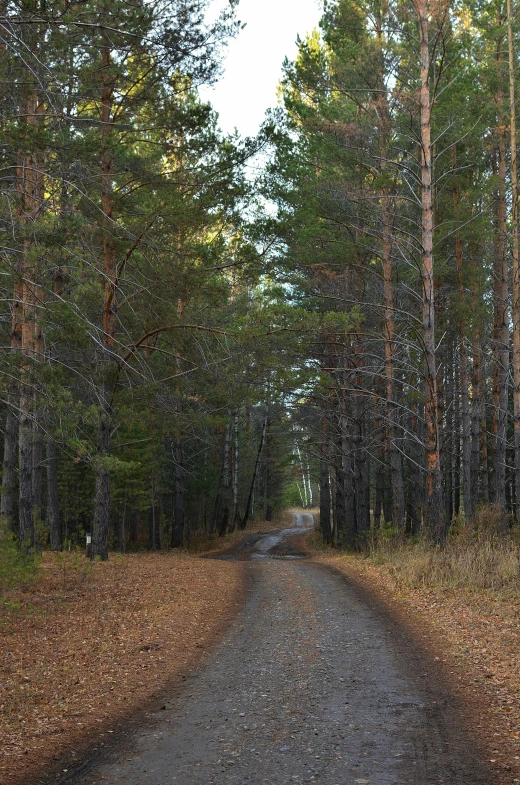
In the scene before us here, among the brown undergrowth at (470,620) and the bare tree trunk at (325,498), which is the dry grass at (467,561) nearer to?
the brown undergrowth at (470,620)

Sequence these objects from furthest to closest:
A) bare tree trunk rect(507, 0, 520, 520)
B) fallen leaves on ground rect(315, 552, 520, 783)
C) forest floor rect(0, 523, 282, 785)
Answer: bare tree trunk rect(507, 0, 520, 520) < forest floor rect(0, 523, 282, 785) < fallen leaves on ground rect(315, 552, 520, 783)

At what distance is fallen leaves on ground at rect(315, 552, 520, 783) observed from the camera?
5195mm

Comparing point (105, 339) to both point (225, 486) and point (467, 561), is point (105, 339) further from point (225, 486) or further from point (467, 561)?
point (225, 486)

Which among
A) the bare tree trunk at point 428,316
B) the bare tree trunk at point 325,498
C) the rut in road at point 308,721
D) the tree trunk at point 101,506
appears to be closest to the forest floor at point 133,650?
the rut in road at point 308,721

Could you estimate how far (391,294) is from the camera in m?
19.6

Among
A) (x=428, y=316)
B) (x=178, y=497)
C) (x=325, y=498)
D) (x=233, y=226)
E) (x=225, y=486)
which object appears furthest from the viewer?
(x=225, y=486)

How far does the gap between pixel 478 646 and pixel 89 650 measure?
15.3 ft

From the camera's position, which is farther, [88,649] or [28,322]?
[28,322]

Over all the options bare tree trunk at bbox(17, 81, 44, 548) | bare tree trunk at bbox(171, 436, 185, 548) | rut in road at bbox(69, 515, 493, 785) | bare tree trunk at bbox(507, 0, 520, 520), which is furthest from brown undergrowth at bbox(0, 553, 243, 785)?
bare tree trunk at bbox(171, 436, 185, 548)

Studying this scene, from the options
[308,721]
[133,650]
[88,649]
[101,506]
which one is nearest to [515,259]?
[101,506]

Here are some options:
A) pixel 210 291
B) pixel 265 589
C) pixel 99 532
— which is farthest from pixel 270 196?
pixel 265 589

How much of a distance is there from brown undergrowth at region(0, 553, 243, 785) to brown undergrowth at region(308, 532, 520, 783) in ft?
9.53

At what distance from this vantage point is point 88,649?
8.22 meters

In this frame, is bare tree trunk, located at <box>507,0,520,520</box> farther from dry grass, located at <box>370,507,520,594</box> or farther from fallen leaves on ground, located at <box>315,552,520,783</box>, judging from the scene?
fallen leaves on ground, located at <box>315,552,520,783</box>
